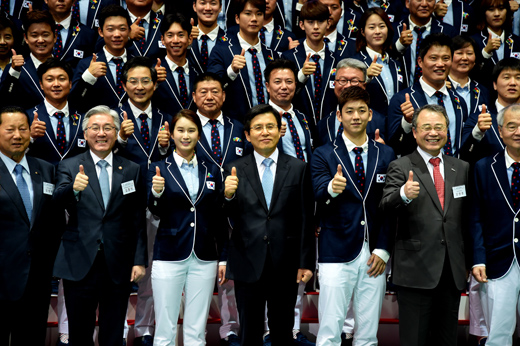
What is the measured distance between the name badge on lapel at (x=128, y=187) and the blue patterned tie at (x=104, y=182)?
0.11 metres

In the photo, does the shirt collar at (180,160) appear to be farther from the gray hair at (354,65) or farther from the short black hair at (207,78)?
the gray hair at (354,65)

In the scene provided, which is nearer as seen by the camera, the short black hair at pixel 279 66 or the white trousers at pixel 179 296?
the white trousers at pixel 179 296

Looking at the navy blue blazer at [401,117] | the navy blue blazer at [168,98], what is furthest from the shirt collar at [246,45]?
the navy blue blazer at [401,117]

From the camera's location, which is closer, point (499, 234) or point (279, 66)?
point (499, 234)

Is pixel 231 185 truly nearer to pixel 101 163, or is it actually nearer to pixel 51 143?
pixel 101 163

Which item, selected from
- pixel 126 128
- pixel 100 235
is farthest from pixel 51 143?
pixel 100 235

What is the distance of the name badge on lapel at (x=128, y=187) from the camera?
14.2ft

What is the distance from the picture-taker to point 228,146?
498 centimetres

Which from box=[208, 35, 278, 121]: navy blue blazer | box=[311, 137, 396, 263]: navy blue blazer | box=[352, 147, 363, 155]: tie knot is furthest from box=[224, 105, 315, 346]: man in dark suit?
box=[208, 35, 278, 121]: navy blue blazer

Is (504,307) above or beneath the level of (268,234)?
beneath

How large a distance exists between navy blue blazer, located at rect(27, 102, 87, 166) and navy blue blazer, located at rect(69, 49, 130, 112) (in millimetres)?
344

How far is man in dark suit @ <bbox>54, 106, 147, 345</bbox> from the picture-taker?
→ 4.14 meters

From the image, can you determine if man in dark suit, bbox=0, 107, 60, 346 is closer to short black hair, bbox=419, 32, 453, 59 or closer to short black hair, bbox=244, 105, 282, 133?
short black hair, bbox=244, 105, 282, 133

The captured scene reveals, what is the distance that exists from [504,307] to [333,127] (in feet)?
5.96
